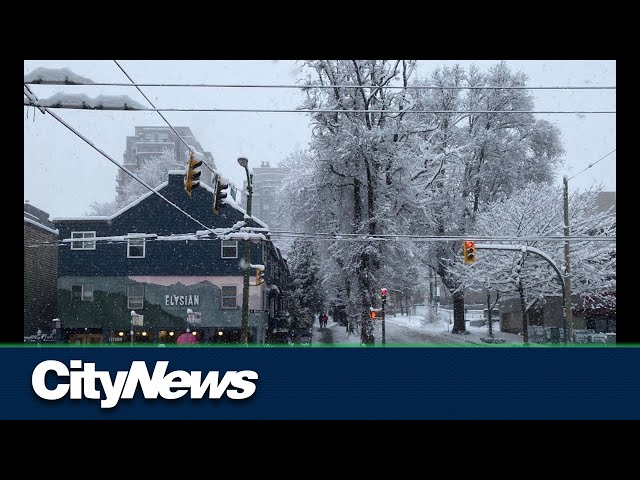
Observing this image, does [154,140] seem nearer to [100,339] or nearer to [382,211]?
[100,339]

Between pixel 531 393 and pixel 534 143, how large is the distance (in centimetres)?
3202

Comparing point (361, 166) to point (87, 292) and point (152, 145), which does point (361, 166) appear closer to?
point (87, 292)

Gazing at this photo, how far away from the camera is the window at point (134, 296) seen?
1188 inches

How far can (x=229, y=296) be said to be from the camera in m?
30.1

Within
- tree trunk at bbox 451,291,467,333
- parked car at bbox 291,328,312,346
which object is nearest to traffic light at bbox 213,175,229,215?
parked car at bbox 291,328,312,346

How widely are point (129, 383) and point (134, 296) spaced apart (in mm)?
24439

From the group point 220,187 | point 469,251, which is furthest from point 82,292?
point 469,251

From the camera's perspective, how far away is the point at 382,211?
26.6 meters

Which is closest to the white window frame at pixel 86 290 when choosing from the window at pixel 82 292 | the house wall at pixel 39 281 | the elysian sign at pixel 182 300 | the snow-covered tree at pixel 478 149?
the window at pixel 82 292

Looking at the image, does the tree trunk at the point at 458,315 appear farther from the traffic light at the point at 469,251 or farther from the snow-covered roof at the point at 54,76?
the snow-covered roof at the point at 54,76

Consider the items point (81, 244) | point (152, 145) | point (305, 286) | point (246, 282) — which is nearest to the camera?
point (246, 282)

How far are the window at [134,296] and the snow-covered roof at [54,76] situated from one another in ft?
72.3

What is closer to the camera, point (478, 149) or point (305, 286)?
point (478, 149)
